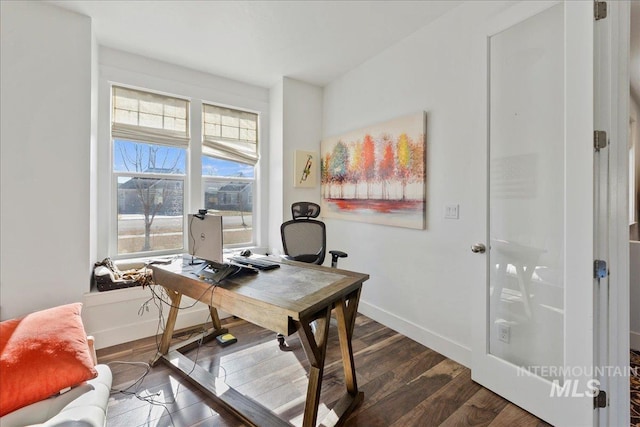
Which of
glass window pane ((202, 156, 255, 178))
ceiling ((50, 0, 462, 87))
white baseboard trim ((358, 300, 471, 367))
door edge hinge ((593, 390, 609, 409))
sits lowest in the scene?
white baseboard trim ((358, 300, 471, 367))

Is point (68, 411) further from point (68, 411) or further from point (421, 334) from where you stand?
point (421, 334)

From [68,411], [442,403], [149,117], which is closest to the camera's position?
[68,411]

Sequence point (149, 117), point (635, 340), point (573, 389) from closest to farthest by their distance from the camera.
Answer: point (573, 389) < point (635, 340) < point (149, 117)

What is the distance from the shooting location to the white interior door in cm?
143

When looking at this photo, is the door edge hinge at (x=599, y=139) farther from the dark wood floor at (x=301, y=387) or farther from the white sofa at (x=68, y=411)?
the white sofa at (x=68, y=411)

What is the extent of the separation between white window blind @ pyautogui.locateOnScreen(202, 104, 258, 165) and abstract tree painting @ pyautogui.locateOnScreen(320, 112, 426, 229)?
99 centimetres

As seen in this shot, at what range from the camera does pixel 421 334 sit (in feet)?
8.37

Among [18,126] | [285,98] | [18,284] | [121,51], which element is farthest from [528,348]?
[121,51]

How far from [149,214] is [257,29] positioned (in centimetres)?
222

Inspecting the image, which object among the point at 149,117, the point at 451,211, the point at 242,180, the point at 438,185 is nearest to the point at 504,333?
Result: the point at 451,211

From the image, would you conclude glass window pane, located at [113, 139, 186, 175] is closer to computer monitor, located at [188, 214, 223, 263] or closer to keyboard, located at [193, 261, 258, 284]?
computer monitor, located at [188, 214, 223, 263]

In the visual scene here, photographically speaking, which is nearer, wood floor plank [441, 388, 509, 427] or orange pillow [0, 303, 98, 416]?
orange pillow [0, 303, 98, 416]

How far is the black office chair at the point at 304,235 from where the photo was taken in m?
2.91

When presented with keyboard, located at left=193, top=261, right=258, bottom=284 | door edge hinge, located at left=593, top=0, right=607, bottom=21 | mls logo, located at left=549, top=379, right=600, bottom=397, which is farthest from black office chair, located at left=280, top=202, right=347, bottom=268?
door edge hinge, located at left=593, top=0, right=607, bottom=21
